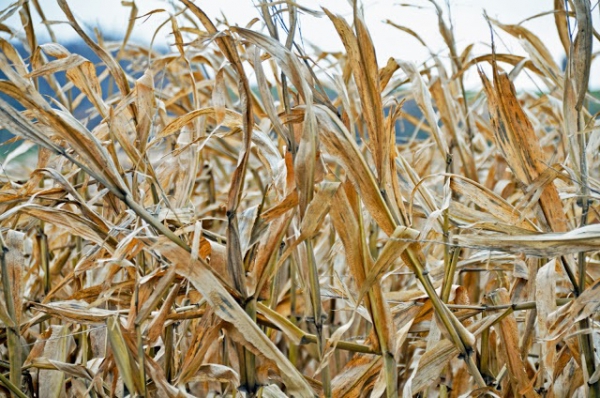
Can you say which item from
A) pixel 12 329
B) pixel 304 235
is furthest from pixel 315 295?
→ pixel 12 329

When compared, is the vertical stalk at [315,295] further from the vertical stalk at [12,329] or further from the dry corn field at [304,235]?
the vertical stalk at [12,329]

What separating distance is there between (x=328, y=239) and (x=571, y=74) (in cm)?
63

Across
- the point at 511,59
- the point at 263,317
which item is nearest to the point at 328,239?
the point at 511,59

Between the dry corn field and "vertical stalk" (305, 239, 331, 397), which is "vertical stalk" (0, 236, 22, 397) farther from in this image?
"vertical stalk" (305, 239, 331, 397)

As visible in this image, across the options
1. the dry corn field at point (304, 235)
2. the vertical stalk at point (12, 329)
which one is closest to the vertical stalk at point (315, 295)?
the dry corn field at point (304, 235)

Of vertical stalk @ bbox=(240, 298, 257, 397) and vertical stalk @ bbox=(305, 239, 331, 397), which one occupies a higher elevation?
vertical stalk @ bbox=(305, 239, 331, 397)

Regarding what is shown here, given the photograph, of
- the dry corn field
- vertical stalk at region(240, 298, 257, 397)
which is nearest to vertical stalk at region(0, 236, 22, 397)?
the dry corn field

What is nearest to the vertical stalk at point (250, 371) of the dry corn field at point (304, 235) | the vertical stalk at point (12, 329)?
the dry corn field at point (304, 235)

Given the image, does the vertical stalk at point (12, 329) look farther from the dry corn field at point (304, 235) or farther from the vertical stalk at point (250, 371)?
the vertical stalk at point (250, 371)

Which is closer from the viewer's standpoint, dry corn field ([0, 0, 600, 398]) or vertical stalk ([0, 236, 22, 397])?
dry corn field ([0, 0, 600, 398])

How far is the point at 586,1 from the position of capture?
1.64 feet

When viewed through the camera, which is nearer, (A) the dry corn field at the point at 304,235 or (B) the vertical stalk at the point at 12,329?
(A) the dry corn field at the point at 304,235

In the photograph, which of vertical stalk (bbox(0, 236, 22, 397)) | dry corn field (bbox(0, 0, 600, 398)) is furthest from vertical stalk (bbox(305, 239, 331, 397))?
vertical stalk (bbox(0, 236, 22, 397))

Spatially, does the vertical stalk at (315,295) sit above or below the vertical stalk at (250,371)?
above
